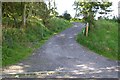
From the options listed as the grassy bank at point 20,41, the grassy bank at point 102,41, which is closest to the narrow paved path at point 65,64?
the grassy bank at point 20,41

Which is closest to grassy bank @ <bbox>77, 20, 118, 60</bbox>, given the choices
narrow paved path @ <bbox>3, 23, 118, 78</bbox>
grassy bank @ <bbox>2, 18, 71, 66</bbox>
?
narrow paved path @ <bbox>3, 23, 118, 78</bbox>

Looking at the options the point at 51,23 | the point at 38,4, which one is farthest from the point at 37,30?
the point at 51,23

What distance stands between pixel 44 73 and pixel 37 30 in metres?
11.2

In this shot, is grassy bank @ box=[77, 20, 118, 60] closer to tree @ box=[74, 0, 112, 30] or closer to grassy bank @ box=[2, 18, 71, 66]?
tree @ box=[74, 0, 112, 30]

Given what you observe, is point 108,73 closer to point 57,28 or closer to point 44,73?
point 44,73

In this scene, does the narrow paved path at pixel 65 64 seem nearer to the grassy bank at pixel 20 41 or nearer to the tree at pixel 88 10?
the grassy bank at pixel 20 41

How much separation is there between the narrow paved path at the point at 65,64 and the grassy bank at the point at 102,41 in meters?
0.75

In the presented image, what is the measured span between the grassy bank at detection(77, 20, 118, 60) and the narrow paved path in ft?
2.46

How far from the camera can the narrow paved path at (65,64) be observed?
10.2 meters

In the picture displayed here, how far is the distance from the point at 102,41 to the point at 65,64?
7.26 meters

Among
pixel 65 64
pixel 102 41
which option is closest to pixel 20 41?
pixel 65 64

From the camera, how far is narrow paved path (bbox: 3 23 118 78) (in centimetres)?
1023

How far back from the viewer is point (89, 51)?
16.2 metres

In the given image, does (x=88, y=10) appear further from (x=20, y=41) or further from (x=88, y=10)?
(x=20, y=41)
